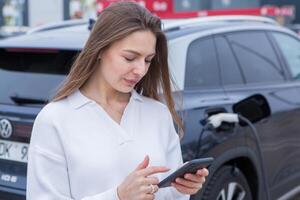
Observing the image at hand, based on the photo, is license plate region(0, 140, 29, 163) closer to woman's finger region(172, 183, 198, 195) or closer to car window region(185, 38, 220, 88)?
car window region(185, 38, 220, 88)

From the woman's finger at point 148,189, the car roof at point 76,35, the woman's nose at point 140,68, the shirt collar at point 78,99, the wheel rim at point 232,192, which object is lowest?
the wheel rim at point 232,192

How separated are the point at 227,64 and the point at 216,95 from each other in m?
0.36

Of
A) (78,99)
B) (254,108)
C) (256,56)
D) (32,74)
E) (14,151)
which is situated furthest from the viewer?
(256,56)

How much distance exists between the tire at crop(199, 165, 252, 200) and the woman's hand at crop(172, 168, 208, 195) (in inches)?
62.7

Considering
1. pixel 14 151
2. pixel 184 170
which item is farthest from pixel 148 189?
pixel 14 151

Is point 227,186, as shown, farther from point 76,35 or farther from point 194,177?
point 194,177

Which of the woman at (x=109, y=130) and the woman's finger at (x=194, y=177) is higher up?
the woman at (x=109, y=130)

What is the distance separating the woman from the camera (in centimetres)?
190

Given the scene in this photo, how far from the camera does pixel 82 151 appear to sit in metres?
1.92

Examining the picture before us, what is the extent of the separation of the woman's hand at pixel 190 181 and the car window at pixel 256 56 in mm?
2341

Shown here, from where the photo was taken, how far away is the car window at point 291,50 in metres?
4.82

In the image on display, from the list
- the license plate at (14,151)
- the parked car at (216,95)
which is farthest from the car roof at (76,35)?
the license plate at (14,151)

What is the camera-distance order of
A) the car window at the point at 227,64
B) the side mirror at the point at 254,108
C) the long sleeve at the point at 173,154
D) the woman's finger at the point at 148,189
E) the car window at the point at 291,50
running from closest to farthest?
1. the woman's finger at the point at 148,189
2. the long sleeve at the point at 173,154
3. the side mirror at the point at 254,108
4. the car window at the point at 227,64
5. the car window at the point at 291,50

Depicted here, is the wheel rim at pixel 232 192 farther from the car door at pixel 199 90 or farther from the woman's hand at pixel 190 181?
the woman's hand at pixel 190 181
